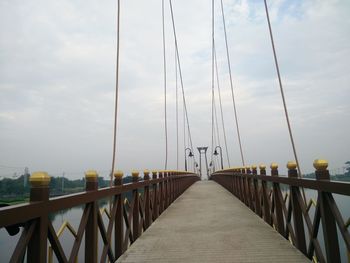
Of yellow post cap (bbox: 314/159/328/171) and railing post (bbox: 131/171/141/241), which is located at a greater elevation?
yellow post cap (bbox: 314/159/328/171)

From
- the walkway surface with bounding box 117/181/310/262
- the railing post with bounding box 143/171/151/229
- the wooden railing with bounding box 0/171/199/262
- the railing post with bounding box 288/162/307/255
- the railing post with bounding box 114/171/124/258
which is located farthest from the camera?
the railing post with bounding box 143/171/151/229

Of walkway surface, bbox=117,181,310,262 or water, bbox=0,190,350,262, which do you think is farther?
walkway surface, bbox=117,181,310,262

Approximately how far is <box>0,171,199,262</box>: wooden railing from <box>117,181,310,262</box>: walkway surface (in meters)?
0.37

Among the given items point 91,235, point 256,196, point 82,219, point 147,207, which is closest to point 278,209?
point 256,196

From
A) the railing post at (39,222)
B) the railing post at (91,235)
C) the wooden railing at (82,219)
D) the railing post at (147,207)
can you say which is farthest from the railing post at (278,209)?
the railing post at (39,222)

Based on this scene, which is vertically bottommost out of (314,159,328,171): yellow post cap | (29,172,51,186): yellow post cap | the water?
the water

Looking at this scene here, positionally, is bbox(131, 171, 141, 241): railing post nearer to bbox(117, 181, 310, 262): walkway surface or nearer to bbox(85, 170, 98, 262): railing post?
bbox(117, 181, 310, 262): walkway surface

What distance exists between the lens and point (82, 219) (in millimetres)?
2871

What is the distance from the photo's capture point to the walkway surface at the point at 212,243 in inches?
142

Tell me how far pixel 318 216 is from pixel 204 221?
326cm

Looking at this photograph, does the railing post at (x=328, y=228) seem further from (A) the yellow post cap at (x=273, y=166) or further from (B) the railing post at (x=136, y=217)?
(B) the railing post at (x=136, y=217)

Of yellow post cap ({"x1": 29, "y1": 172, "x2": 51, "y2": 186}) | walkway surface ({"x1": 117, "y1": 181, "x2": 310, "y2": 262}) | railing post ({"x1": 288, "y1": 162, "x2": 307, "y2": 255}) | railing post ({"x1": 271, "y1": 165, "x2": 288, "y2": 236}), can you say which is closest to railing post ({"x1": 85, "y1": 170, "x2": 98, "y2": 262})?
walkway surface ({"x1": 117, "y1": 181, "x2": 310, "y2": 262})

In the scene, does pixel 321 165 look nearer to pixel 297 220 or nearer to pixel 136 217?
pixel 297 220

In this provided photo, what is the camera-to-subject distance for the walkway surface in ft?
11.8
